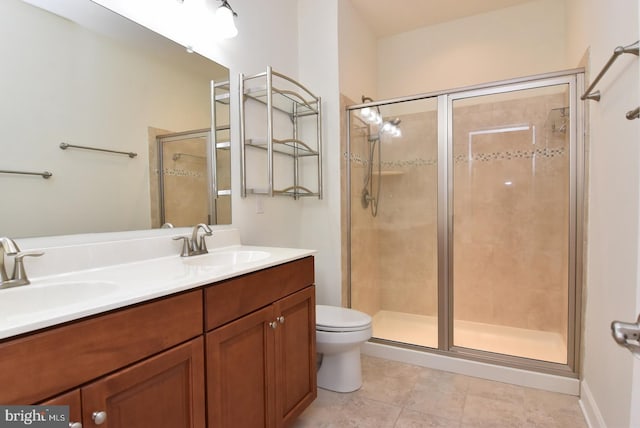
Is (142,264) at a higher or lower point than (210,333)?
higher

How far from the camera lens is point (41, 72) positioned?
44.0 inches

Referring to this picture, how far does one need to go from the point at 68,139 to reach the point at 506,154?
2.84 m

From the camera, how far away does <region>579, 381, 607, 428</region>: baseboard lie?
153 centimetres

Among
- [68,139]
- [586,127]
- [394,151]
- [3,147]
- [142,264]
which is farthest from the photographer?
[394,151]

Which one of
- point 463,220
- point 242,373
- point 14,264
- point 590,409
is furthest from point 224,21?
point 590,409

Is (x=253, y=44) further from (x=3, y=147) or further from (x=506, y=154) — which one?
(x=506, y=154)

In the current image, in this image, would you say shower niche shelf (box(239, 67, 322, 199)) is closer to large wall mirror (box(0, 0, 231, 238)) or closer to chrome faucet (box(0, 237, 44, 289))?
large wall mirror (box(0, 0, 231, 238))

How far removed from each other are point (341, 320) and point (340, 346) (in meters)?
0.14

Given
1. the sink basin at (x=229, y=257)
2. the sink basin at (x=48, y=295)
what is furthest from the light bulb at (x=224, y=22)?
the sink basin at (x=48, y=295)

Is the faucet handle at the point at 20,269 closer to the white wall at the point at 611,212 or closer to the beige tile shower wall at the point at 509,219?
the white wall at the point at 611,212

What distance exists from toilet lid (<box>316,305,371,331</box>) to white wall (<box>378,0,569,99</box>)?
7.17 feet

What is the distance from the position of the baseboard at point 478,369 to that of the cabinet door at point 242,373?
131 centimetres

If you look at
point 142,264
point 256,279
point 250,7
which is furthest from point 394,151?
point 142,264

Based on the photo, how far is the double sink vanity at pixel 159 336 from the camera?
0.70 m
